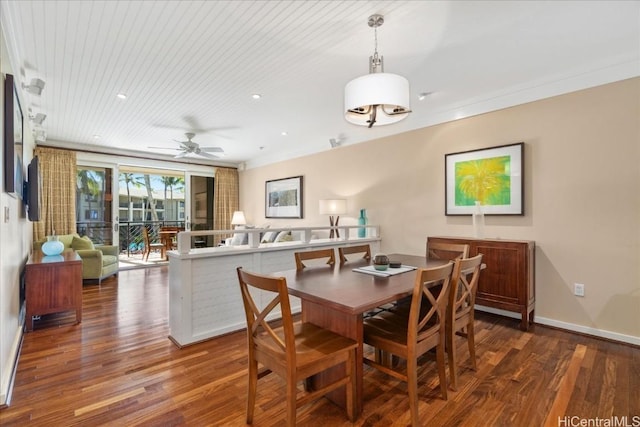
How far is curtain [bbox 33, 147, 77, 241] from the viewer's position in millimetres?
5418

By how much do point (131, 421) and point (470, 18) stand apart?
10.8ft

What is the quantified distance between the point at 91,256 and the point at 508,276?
5.73 meters

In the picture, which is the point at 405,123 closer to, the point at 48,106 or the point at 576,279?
the point at 576,279

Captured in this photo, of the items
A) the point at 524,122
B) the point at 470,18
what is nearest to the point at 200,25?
the point at 470,18

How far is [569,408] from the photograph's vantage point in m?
1.86

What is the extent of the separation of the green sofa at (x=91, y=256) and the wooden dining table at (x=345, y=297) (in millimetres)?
4244

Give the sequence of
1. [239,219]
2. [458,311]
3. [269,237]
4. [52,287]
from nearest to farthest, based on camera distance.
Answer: [458,311] < [52,287] < [269,237] < [239,219]

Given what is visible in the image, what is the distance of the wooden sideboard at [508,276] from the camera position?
301 cm

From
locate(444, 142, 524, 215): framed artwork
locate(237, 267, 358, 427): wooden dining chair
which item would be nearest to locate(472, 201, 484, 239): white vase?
locate(444, 142, 524, 215): framed artwork

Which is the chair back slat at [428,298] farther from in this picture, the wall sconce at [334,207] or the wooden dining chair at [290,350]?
the wall sconce at [334,207]

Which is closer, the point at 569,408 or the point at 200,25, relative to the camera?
the point at 569,408

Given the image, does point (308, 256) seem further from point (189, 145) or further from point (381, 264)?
point (189, 145)

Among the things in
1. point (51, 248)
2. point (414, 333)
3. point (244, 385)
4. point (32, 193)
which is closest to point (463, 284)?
point (414, 333)
